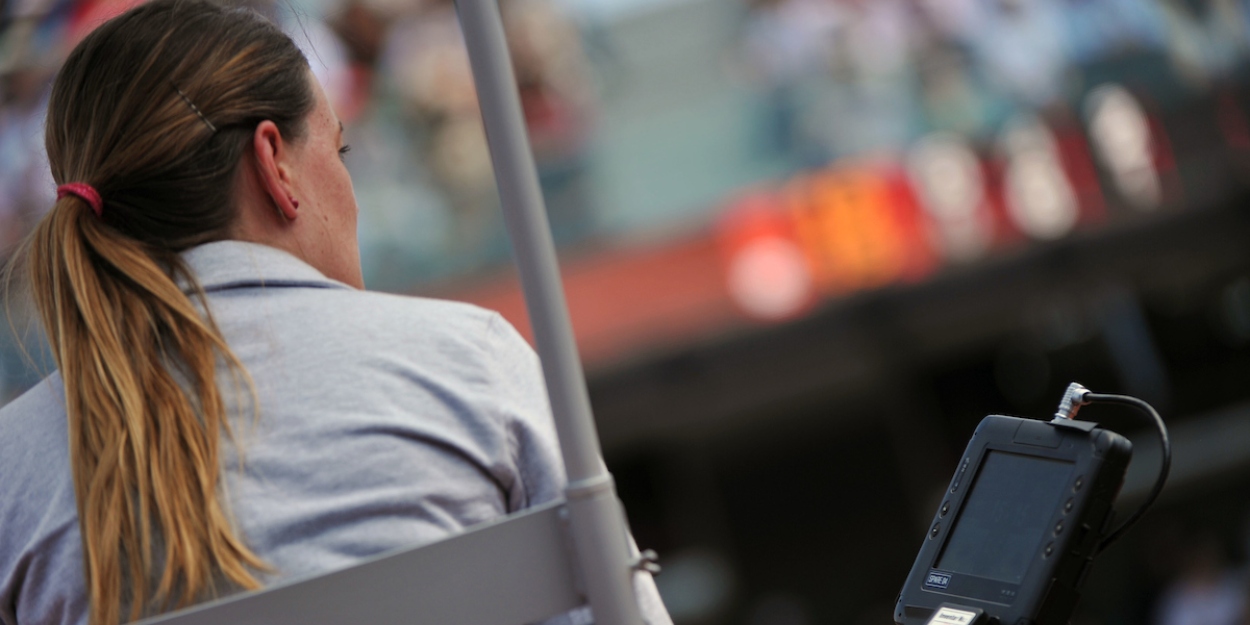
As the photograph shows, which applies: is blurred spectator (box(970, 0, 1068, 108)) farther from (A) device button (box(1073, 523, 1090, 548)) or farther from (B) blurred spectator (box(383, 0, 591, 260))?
(A) device button (box(1073, 523, 1090, 548))

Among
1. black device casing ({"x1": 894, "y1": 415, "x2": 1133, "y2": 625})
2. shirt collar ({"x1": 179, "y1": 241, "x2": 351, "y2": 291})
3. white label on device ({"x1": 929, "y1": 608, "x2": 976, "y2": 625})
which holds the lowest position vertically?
white label on device ({"x1": 929, "y1": 608, "x2": 976, "y2": 625})

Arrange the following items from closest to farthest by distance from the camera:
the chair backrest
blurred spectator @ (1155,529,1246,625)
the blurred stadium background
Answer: the chair backrest < blurred spectator @ (1155,529,1246,625) < the blurred stadium background

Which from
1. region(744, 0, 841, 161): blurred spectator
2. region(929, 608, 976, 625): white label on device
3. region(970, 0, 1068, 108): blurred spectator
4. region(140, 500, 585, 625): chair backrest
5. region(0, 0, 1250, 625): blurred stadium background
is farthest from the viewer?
region(744, 0, 841, 161): blurred spectator

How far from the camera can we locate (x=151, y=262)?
913mm

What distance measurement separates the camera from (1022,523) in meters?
Result: 0.92

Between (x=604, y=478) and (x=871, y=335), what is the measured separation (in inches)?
268

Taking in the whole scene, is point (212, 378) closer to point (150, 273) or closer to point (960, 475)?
point (150, 273)

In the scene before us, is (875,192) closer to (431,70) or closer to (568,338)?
(431,70)

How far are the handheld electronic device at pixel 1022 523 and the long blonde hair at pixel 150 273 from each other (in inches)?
20.2

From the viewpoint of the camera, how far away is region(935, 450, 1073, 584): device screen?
2.95 feet

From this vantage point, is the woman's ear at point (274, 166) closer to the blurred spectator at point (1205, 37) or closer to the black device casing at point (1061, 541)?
the black device casing at point (1061, 541)

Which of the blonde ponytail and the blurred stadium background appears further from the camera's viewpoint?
the blurred stadium background

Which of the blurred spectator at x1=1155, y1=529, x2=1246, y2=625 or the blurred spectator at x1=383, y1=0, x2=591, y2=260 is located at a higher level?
the blurred spectator at x1=383, y1=0, x2=591, y2=260

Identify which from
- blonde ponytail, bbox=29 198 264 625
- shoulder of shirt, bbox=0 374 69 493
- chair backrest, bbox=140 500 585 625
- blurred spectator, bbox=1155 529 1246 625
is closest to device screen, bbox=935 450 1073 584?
chair backrest, bbox=140 500 585 625
